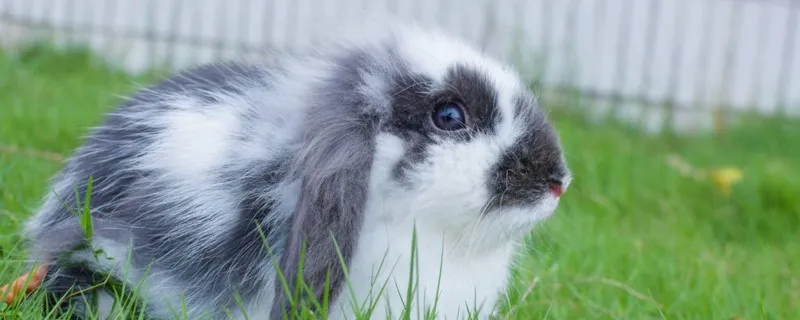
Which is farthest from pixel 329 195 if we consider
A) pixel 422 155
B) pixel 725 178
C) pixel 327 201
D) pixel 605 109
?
pixel 605 109

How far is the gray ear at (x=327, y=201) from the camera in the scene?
1781 millimetres

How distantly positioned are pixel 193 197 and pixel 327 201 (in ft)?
0.99

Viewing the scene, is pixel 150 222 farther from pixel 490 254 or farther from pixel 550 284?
pixel 550 284

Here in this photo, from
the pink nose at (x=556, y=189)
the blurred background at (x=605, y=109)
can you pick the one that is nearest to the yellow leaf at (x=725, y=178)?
the blurred background at (x=605, y=109)

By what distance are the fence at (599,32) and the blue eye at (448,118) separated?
5.30 meters

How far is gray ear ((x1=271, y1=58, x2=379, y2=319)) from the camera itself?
178cm

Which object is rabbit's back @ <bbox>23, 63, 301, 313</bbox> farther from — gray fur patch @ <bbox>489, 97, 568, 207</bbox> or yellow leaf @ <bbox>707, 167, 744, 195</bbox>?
yellow leaf @ <bbox>707, 167, 744, 195</bbox>

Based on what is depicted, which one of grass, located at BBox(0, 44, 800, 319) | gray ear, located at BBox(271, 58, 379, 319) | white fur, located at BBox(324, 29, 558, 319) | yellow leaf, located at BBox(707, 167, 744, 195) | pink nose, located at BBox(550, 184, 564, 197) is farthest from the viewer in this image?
yellow leaf, located at BBox(707, 167, 744, 195)

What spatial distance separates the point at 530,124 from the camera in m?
2.02

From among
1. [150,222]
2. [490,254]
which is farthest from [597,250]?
[150,222]

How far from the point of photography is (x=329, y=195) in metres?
1.79

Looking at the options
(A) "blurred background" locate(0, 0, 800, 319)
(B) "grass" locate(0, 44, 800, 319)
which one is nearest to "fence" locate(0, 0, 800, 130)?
(A) "blurred background" locate(0, 0, 800, 319)

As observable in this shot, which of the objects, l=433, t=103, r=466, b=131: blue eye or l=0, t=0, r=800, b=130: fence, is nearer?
l=433, t=103, r=466, b=131: blue eye

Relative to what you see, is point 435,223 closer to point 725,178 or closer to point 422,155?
point 422,155
